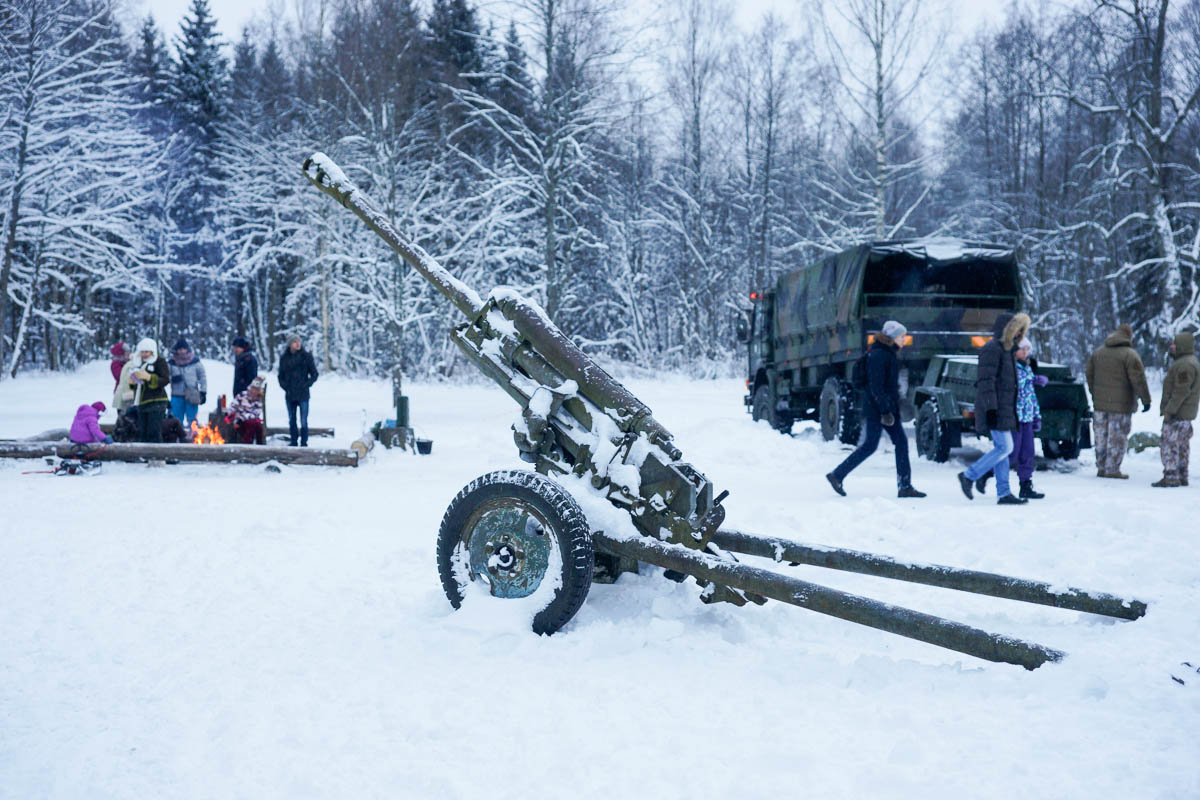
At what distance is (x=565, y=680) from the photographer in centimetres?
335

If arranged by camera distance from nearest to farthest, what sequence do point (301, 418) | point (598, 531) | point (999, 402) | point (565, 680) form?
point (565, 680)
point (598, 531)
point (999, 402)
point (301, 418)

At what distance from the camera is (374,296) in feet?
61.4

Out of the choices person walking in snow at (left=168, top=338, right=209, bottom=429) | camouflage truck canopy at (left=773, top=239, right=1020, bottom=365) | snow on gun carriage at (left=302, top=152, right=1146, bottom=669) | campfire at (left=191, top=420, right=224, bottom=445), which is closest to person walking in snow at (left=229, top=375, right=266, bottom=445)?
campfire at (left=191, top=420, right=224, bottom=445)

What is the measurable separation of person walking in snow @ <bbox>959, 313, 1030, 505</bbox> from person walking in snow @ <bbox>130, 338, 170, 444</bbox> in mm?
9456

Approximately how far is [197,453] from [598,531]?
7.91 meters

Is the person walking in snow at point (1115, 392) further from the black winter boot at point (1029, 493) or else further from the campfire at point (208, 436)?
the campfire at point (208, 436)

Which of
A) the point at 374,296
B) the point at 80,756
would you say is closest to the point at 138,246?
the point at 374,296

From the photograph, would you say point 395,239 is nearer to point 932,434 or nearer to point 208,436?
point 208,436

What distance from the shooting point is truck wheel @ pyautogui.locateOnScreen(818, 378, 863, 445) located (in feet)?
39.6

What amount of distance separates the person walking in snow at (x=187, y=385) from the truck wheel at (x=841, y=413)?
8.95 metres

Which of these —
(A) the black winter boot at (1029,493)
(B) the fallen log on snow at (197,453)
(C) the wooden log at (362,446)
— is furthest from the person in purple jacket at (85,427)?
(A) the black winter boot at (1029,493)

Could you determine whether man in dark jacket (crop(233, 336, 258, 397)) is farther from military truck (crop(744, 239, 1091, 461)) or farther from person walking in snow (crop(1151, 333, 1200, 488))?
person walking in snow (crop(1151, 333, 1200, 488))

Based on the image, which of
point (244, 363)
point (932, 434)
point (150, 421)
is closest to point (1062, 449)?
point (932, 434)

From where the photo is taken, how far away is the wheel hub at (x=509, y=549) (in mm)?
3855
